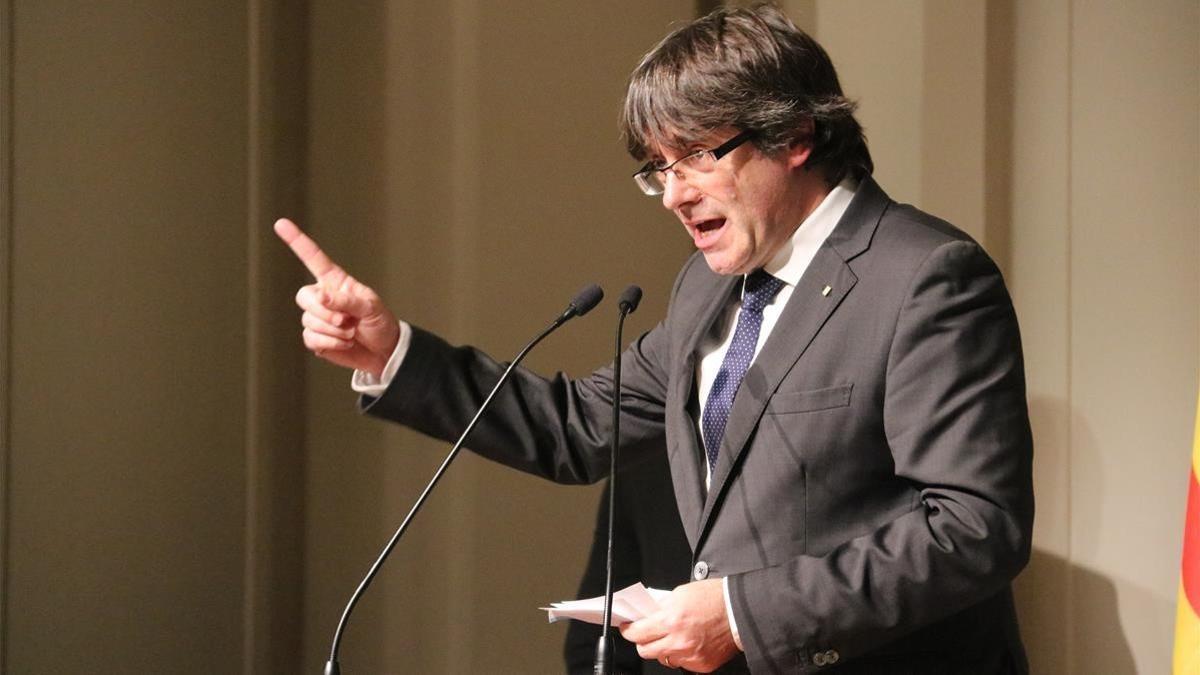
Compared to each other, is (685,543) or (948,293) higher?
(948,293)

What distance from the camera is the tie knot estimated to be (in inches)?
77.0

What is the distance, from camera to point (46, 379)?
126 inches

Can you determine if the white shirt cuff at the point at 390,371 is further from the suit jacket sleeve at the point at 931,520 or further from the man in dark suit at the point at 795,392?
the suit jacket sleeve at the point at 931,520

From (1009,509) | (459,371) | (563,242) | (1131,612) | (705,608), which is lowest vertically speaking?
(1131,612)

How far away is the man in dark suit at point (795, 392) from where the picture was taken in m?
1.67

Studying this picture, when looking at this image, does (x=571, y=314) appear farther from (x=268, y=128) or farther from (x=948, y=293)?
(x=268, y=128)

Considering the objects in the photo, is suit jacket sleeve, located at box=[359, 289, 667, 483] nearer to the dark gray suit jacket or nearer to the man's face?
the dark gray suit jacket

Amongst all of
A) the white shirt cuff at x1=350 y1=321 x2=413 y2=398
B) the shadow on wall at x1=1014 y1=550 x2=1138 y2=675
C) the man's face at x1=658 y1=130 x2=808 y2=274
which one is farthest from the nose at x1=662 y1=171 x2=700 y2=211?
the shadow on wall at x1=1014 y1=550 x2=1138 y2=675

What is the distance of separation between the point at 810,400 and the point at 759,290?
0.79 feet

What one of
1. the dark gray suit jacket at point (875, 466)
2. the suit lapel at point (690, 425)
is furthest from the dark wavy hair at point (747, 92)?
the suit lapel at point (690, 425)

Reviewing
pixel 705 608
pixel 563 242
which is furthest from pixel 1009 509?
pixel 563 242

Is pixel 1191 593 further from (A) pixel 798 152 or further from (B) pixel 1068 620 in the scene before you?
(A) pixel 798 152

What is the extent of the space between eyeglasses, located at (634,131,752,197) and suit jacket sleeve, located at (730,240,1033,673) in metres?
0.36

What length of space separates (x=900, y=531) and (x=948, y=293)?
0.31 m
